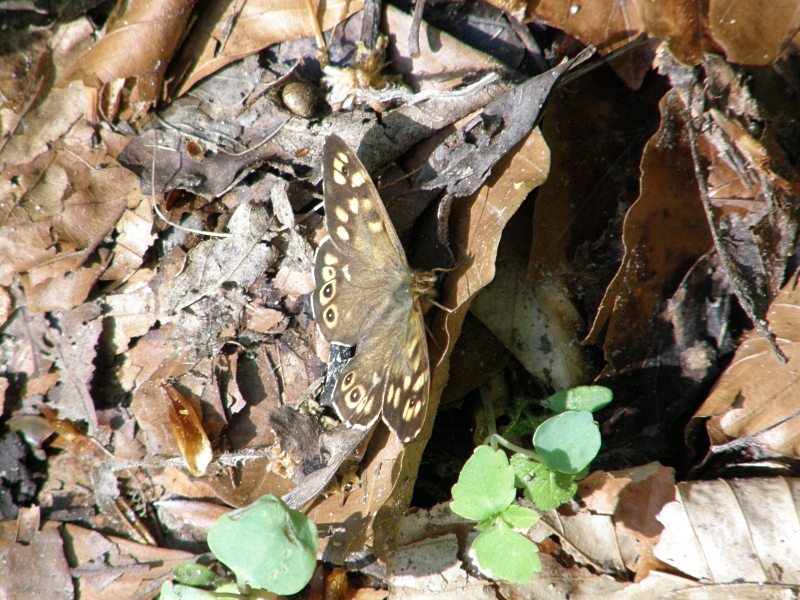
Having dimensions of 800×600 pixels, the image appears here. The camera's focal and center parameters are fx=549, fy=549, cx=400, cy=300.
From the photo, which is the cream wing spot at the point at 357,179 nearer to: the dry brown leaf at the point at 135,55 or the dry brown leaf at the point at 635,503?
the dry brown leaf at the point at 135,55

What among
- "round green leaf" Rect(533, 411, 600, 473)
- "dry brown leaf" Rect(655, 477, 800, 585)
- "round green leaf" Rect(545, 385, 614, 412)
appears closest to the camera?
"dry brown leaf" Rect(655, 477, 800, 585)

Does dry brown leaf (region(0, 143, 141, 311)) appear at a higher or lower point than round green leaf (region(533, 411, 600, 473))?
higher

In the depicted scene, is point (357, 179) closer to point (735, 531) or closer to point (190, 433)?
point (190, 433)

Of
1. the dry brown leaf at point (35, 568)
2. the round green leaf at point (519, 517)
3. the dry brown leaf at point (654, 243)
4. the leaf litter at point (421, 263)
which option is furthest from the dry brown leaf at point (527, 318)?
the dry brown leaf at point (35, 568)

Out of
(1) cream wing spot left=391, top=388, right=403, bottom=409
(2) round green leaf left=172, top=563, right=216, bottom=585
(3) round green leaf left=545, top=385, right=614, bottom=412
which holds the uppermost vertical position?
(1) cream wing spot left=391, top=388, right=403, bottom=409

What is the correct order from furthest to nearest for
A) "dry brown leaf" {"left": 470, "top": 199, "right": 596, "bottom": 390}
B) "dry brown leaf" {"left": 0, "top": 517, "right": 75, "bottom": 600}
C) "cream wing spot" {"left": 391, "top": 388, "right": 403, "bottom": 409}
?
1. "dry brown leaf" {"left": 0, "top": 517, "right": 75, "bottom": 600}
2. "dry brown leaf" {"left": 470, "top": 199, "right": 596, "bottom": 390}
3. "cream wing spot" {"left": 391, "top": 388, "right": 403, "bottom": 409}

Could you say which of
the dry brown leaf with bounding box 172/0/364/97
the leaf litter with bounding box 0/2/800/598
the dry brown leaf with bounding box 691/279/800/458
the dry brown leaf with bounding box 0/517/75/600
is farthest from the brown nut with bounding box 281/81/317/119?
the dry brown leaf with bounding box 0/517/75/600

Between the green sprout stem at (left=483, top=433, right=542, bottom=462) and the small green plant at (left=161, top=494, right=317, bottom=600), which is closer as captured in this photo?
the small green plant at (left=161, top=494, right=317, bottom=600)

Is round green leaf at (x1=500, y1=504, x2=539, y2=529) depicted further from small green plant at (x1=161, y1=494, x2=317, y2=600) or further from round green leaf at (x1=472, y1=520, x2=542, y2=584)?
small green plant at (x1=161, y1=494, x2=317, y2=600)
